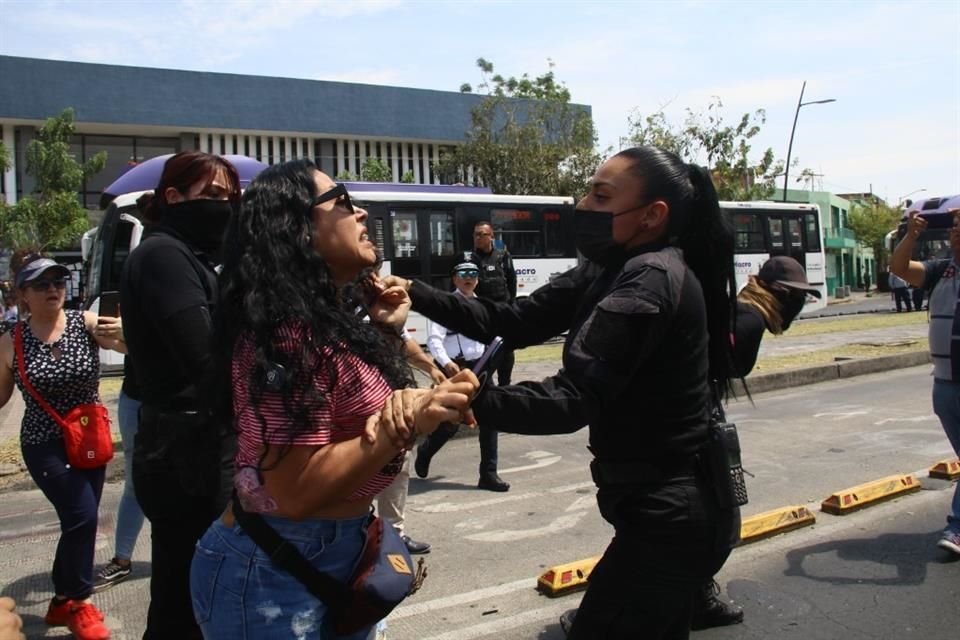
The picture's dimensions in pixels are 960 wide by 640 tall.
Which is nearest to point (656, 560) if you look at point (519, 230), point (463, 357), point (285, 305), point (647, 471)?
point (647, 471)

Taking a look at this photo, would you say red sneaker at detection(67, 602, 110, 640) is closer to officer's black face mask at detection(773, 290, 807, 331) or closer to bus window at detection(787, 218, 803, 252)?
officer's black face mask at detection(773, 290, 807, 331)

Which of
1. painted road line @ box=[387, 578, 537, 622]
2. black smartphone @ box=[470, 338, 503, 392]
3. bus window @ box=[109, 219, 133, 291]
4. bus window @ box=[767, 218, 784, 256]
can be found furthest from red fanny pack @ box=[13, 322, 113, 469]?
bus window @ box=[767, 218, 784, 256]

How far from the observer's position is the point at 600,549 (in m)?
4.92

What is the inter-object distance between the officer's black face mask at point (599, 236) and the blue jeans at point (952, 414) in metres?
3.18

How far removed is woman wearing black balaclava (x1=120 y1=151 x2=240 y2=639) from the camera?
2.34 m

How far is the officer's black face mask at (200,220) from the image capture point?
260cm

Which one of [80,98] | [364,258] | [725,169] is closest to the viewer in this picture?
[364,258]

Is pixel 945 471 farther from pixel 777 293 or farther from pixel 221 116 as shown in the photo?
pixel 221 116

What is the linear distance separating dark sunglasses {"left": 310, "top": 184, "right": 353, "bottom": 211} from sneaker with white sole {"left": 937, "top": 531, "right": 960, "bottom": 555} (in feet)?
13.6

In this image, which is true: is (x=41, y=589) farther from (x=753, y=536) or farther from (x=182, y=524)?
(x=753, y=536)

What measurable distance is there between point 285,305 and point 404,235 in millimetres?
15507

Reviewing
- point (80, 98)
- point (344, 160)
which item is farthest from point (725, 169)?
point (80, 98)

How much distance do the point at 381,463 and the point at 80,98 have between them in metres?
29.8

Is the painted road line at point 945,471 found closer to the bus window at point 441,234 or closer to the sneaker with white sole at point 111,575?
the sneaker with white sole at point 111,575
